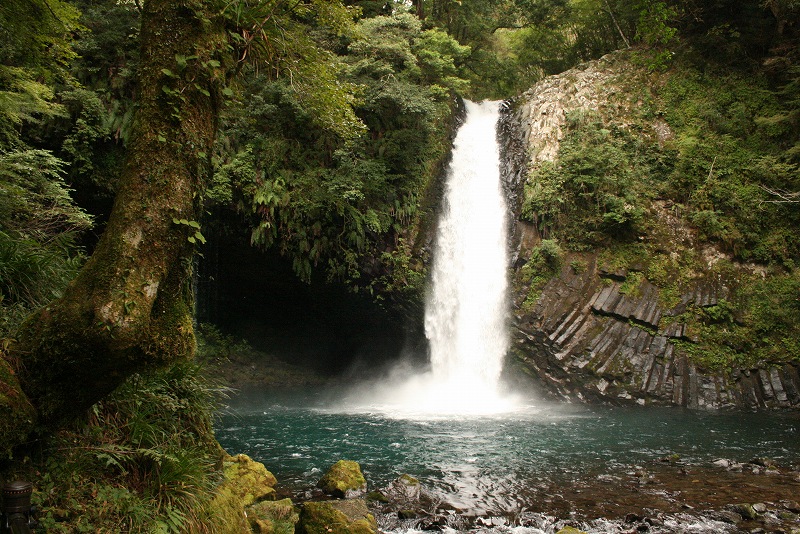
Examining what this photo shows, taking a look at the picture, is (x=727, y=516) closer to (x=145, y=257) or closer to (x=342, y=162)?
(x=145, y=257)

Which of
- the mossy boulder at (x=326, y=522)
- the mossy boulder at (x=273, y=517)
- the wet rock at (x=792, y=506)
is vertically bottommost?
the mossy boulder at (x=273, y=517)

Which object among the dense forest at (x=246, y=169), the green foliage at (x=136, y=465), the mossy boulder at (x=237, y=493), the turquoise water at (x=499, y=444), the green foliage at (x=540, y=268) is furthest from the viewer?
the green foliage at (x=540, y=268)

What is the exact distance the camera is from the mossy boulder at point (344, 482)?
21.7 ft

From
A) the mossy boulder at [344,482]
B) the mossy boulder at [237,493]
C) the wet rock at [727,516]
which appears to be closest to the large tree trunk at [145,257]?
the mossy boulder at [237,493]

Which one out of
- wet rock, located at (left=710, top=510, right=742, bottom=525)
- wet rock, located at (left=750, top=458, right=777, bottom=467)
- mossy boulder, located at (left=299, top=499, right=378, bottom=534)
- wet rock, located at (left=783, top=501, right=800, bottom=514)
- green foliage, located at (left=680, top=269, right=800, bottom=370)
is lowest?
mossy boulder, located at (left=299, top=499, right=378, bottom=534)

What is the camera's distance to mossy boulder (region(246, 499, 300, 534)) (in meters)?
5.00

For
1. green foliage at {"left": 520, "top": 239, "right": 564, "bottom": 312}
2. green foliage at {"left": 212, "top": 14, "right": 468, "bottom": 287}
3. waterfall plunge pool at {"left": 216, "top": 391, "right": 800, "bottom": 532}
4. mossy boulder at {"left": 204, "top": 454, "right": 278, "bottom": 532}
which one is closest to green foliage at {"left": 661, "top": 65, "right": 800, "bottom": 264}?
green foliage at {"left": 520, "top": 239, "right": 564, "bottom": 312}

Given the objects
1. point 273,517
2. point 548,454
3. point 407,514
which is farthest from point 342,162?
point 273,517

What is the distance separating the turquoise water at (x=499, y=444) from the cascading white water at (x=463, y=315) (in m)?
1.96

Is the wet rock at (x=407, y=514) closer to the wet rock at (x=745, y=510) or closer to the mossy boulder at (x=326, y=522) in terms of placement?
the mossy boulder at (x=326, y=522)

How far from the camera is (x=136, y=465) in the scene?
12.1 ft

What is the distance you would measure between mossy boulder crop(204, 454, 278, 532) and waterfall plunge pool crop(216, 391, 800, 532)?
628 millimetres

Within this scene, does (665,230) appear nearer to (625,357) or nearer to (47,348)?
(625,357)

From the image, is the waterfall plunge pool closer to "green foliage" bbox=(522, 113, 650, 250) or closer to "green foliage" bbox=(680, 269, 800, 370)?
"green foliage" bbox=(680, 269, 800, 370)
